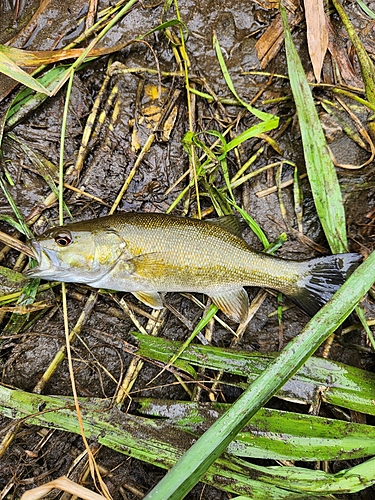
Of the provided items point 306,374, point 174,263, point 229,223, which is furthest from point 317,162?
point 306,374

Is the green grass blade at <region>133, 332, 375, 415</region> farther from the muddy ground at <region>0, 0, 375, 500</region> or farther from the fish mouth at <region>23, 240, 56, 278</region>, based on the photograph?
the fish mouth at <region>23, 240, 56, 278</region>

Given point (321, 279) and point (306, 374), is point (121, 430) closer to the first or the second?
point (306, 374)

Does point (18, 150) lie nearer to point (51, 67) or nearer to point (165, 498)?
point (51, 67)

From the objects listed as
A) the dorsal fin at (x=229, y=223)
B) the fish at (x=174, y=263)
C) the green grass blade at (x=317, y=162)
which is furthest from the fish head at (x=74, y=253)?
the green grass blade at (x=317, y=162)

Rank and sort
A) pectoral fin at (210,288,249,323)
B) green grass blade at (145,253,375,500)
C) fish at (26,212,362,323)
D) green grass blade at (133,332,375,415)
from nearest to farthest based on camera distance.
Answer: green grass blade at (145,253,375,500), fish at (26,212,362,323), green grass blade at (133,332,375,415), pectoral fin at (210,288,249,323)

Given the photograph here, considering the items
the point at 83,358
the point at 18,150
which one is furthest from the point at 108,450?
A: the point at 18,150

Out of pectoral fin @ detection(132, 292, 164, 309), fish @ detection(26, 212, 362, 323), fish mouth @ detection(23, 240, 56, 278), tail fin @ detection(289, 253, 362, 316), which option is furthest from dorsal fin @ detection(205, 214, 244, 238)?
fish mouth @ detection(23, 240, 56, 278)

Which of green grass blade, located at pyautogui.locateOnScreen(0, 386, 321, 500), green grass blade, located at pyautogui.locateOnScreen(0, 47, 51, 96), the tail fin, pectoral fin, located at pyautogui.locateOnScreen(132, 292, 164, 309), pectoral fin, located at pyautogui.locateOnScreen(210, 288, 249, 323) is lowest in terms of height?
green grass blade, located at pyautogui.locateOnScreen(0, 386, 321, 500)

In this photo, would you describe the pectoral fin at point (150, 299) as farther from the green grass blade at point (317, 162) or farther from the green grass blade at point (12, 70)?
the green grass blade at point (12, 70)
